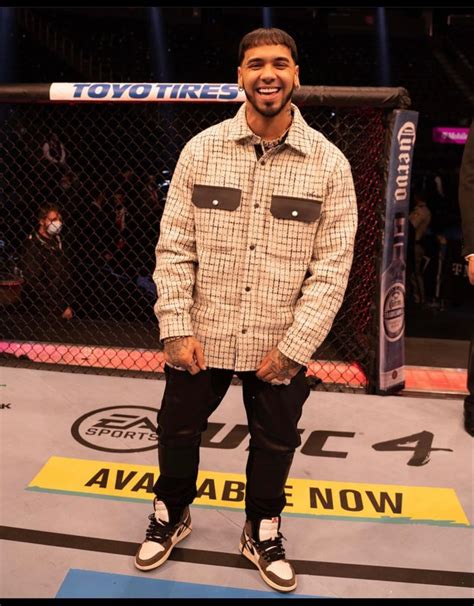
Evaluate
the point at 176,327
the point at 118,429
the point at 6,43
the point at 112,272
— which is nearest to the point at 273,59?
the point at 176,327

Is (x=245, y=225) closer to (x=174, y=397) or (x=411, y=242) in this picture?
(x=174, y=397)

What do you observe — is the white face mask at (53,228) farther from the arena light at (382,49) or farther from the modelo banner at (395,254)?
the arena light at (382,49)

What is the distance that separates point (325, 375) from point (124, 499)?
1514 millimetres

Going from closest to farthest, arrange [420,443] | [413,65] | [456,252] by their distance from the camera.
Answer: [420,443] < [456,252] < [413,65]

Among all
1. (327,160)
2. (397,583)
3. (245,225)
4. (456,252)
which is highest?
(327,160)

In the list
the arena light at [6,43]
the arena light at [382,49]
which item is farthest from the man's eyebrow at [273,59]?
the arena light at [382,49]

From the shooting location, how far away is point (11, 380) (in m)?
3.19

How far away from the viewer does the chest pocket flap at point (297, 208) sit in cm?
158

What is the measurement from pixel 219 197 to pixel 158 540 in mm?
1004

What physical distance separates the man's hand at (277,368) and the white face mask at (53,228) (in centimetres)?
331

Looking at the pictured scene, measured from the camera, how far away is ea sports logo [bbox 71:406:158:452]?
254cm

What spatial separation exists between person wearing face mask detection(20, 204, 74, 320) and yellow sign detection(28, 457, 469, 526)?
2456 millimetres

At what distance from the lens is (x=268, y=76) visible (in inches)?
59.4

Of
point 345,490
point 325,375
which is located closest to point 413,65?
point 325,375
